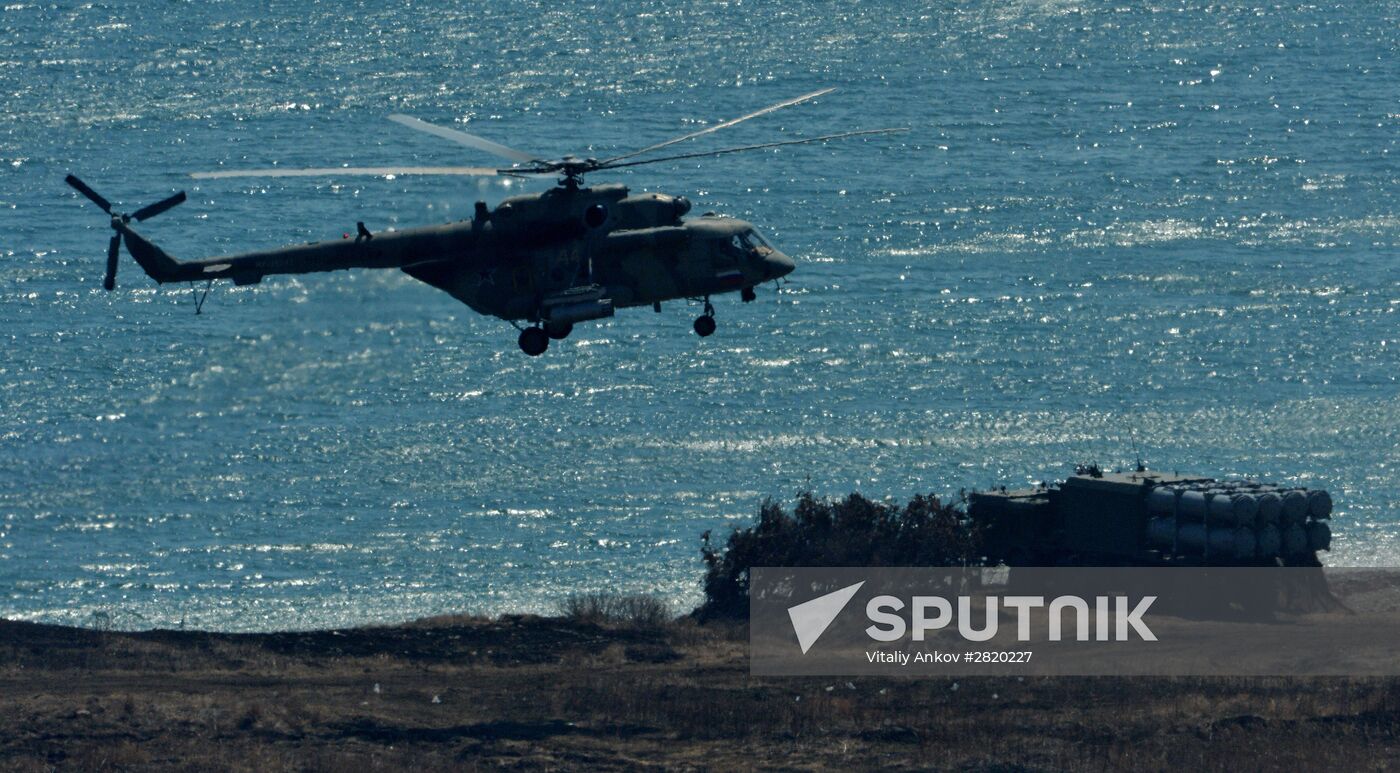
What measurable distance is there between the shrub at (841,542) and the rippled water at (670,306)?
12526 mm

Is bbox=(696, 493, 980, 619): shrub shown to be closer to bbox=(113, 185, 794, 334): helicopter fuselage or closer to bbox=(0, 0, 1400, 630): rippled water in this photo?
bbox=(0, 0, 1400, 630): rippled water

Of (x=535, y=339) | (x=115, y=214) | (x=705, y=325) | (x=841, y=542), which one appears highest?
(x=115, y=214)

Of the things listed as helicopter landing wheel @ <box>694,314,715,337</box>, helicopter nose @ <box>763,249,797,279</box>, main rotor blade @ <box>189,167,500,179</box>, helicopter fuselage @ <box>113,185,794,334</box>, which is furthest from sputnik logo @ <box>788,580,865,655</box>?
main rotor blade @ <box>189,167,500,179</box>

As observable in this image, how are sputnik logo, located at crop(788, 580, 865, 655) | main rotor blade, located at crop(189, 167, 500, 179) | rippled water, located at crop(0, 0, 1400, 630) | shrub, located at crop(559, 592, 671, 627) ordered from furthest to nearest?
rippled water, located at crop(0, 0, 1400, 630)
shrub, located at crop(559, 592, 671, 627)
sputnik logo, located at crop(788, 580, 865, 655)
main rotor blade, located at crop(189, 167, 500, 179)

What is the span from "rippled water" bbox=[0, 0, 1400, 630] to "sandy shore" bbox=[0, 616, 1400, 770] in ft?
23.6

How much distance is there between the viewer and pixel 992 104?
160 m

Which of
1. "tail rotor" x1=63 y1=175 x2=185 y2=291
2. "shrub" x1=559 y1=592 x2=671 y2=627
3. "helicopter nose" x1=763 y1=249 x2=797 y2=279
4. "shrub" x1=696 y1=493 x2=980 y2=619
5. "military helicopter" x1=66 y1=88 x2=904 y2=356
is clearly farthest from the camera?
"shrub" x1=696 y1=493 x2=980 y2=619

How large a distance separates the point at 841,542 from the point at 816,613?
11.0 ft

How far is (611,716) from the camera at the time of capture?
50.1m

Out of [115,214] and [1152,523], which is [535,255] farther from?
[1152,523]

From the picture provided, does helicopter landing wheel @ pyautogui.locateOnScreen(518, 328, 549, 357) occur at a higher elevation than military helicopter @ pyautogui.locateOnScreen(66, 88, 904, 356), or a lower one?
lower

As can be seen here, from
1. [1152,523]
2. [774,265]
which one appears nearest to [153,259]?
[774,265]

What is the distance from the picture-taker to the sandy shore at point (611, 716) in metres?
46.7

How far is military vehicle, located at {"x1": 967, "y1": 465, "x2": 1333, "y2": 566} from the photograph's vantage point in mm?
65438
